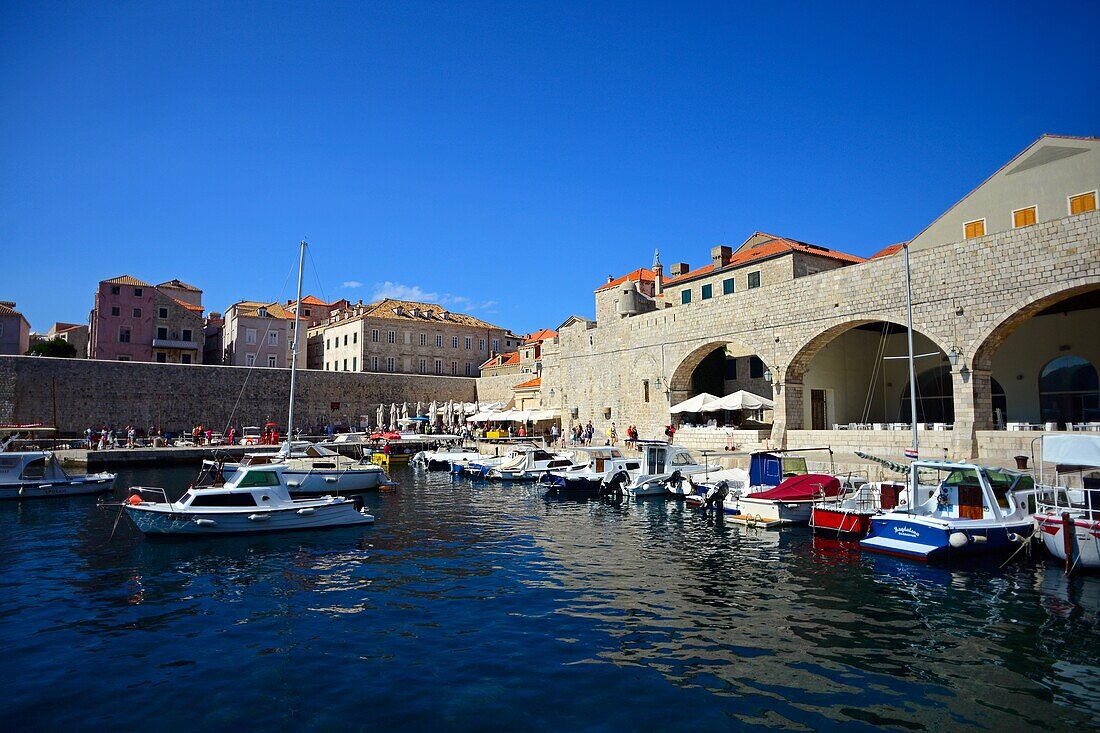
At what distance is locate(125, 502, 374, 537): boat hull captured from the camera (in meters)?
13.1

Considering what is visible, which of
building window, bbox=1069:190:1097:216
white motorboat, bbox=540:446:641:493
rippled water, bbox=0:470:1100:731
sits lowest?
rippled water, bbox=0:470:1100:731

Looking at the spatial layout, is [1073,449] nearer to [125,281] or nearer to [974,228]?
[974,228]

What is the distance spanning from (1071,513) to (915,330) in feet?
35.1

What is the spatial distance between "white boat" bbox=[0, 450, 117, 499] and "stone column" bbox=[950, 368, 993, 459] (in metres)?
25.6

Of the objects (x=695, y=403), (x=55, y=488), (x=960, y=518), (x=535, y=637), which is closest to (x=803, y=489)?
(x=960, y=518)

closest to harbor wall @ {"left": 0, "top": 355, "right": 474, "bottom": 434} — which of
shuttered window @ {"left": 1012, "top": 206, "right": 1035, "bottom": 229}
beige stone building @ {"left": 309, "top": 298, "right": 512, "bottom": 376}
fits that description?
beige stone building @ {"left": 309, "top": 298, "right": 512, "bottom": 376}

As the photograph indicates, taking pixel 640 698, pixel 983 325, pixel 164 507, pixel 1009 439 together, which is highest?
pixel 983 325

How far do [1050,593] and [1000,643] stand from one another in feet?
8.73

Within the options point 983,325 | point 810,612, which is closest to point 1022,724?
point 810,612

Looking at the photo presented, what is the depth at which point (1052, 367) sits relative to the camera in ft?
68.5

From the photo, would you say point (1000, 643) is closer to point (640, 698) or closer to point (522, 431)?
point (640, 698)

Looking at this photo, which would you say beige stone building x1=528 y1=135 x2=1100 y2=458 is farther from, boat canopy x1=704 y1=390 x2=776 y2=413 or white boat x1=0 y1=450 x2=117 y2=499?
white boat x1=0 y1=450 x2=117 y2=499

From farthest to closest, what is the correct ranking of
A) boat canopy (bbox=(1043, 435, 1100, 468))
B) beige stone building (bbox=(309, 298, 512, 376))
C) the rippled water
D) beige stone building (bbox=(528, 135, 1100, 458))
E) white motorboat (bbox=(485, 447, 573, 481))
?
beige stone building (bbox=(309, 298, 512, 376)) < white motorboat (bbox=(485, 447, 573, 481)) < beige stone building (bbox=(528, 135, 1100, 458)) < boat canopy (bbox=(1043, 435, 1100, 468)) < the rippled water

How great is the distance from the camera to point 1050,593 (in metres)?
9.25
